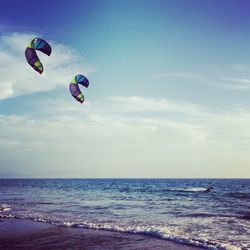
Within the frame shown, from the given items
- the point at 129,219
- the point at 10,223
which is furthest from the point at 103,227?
the point at 10,223

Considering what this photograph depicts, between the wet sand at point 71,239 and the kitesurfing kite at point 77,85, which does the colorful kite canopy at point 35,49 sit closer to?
the kitesurfing kite at point 77,85

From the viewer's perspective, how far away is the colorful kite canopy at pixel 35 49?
1371 cm

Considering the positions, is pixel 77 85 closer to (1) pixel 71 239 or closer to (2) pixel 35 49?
(2) pixel 35 49

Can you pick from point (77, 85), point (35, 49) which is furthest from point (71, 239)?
point (77, 85)

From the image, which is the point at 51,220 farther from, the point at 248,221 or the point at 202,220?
the point at 248,221

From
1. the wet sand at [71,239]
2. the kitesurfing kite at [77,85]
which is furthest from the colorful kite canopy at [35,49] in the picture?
the wet sand at [71,239]

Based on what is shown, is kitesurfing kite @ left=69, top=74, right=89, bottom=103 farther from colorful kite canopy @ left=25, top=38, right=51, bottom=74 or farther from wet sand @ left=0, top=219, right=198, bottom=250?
wet sand @ left=0, top=219, right=198, bottom=250

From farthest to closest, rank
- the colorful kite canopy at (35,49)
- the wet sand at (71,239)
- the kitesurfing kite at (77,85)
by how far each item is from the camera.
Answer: the kitesurfing kite at (77,85) → the colorful kite canopy at (35,49) → the wet sand at (71,239)

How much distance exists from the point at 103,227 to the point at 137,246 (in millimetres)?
3410

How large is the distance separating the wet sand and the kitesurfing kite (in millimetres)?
6327

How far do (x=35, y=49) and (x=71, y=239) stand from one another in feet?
25.5

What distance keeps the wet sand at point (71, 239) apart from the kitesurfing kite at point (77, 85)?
6.33 meters

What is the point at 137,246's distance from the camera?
32.5 ft

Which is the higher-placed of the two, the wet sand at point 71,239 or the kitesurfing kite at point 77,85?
the kitesurfing kite at point 77,85
